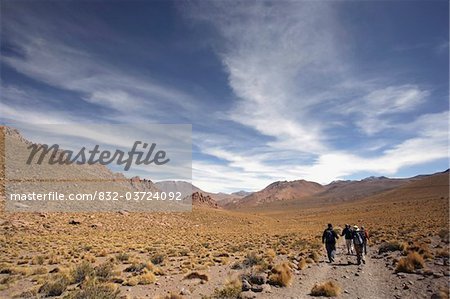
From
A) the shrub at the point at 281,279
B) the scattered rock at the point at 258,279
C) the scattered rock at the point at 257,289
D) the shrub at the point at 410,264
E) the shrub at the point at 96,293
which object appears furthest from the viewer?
the shrub at the point at 410,264

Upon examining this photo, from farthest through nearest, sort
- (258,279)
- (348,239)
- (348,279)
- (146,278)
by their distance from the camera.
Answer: (348,239) < (146,278) < (348,279) < (258,279)

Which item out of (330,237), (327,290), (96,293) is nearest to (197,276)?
(96,293)


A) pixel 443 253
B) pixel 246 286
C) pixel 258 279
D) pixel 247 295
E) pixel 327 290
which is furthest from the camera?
pixel 443 253

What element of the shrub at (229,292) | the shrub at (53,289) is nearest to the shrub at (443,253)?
the shrub at (229,292)

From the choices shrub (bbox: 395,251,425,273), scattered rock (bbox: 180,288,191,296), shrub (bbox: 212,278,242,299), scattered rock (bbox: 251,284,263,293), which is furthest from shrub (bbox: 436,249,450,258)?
scattered rock (bbox: 180,288,191,296)

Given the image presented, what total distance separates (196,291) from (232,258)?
7.85 metres

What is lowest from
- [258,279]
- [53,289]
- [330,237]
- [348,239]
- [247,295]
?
[53,289]

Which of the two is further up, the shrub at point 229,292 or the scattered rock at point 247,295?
the shrub at point 229,292

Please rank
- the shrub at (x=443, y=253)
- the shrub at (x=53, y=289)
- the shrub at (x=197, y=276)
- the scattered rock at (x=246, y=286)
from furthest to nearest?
the shrub at (x=443, y=253)
the shrub at (x=197, y=276)
the shrub at (x=53, y=289)
the scattered rock at (x=246, y=286)

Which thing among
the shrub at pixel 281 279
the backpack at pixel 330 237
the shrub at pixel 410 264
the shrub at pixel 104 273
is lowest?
the shrub at pixel 104 273

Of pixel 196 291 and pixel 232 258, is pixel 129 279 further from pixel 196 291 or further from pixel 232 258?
pixel 232 258

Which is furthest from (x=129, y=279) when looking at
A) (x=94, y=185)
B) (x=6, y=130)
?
(x=6, y=130)

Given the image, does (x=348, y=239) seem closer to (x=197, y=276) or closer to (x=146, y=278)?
(x=197, y=276)

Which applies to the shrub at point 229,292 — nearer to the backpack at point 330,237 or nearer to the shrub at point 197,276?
the shrub at point 197,276
